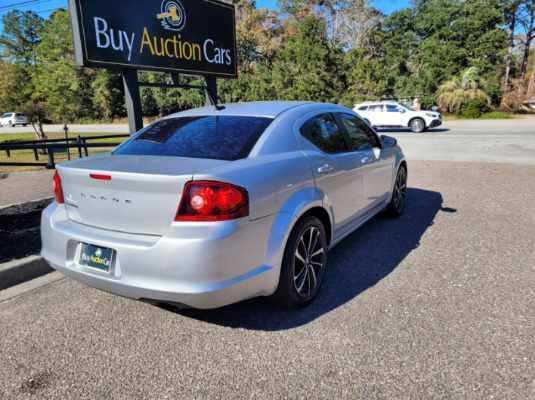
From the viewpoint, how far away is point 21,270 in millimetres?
3602

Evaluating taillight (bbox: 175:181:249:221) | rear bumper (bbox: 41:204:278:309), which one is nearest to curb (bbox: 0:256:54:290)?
rear bumper (bbox: 41:204:278:309)

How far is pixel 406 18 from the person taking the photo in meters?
39.4

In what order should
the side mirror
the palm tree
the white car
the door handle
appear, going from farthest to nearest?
the palm tree → the white car → the side mirror → the door handle

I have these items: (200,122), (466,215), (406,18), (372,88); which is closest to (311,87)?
(372,88)

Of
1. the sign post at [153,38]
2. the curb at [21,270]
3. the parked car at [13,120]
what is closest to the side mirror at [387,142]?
the curb at [21,270]

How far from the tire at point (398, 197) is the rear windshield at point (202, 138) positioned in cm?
265

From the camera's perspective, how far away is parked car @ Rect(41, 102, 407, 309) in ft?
7.47

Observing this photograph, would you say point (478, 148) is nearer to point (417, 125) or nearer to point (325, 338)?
point (417, 125)

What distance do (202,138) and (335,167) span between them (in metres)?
1.20

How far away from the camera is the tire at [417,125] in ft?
62.6

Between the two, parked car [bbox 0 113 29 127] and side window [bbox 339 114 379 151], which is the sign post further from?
parked car [bbox 0 113 29 127]

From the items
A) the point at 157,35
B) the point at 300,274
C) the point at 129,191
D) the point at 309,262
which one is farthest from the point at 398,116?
the point at 129,191

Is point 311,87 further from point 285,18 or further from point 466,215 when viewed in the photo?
point 466,215

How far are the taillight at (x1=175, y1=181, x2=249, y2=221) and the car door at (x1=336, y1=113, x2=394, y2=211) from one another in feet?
6.31
